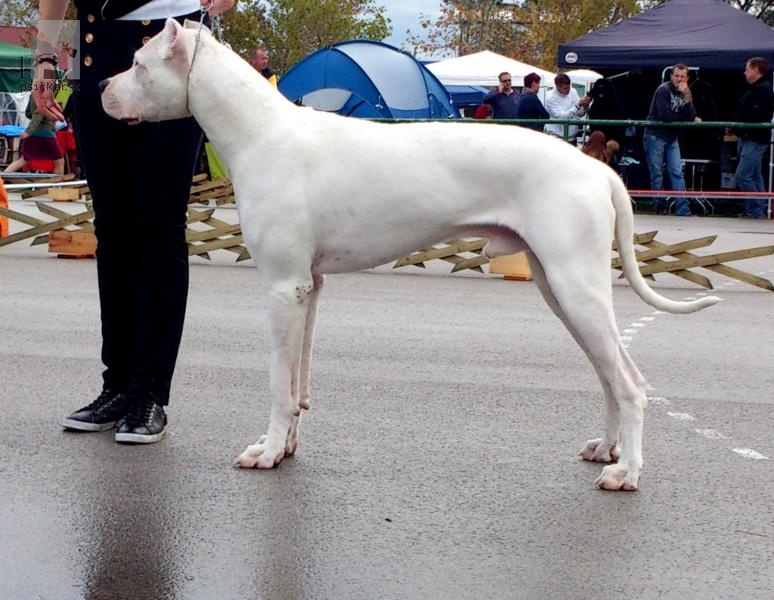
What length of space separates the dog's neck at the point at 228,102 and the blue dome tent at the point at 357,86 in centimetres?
2127

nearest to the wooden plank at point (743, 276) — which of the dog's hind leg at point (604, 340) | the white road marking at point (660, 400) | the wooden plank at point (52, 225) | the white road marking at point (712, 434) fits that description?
the white road marking at point (660, 400)

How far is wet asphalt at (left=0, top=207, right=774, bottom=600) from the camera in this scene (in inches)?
162

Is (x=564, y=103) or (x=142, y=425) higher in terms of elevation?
(x=142, y=425)

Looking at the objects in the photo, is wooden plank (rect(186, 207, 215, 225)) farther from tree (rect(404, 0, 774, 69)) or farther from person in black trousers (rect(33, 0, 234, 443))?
tree (rect(404, 0, 774, 69))

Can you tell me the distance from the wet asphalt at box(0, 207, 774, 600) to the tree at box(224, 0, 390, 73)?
53.1 m

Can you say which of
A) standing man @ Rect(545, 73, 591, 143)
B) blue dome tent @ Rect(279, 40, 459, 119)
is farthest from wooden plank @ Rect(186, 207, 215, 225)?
blue dome tent @ Rect(279, 40, 459, 119)

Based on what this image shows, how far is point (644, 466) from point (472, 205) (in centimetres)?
132

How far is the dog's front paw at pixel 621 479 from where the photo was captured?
→ 5.12m

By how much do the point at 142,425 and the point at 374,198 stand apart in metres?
1.44

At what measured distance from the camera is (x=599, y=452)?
18.2 feet

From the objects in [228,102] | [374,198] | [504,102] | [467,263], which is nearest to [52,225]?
[467,263]

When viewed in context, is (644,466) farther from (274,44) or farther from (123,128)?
(274,44)

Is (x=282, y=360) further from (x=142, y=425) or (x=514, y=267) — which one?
(x=514, y=267)

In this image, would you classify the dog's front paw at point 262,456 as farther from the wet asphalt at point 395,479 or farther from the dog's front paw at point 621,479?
the dog's front paw at point 621,479
